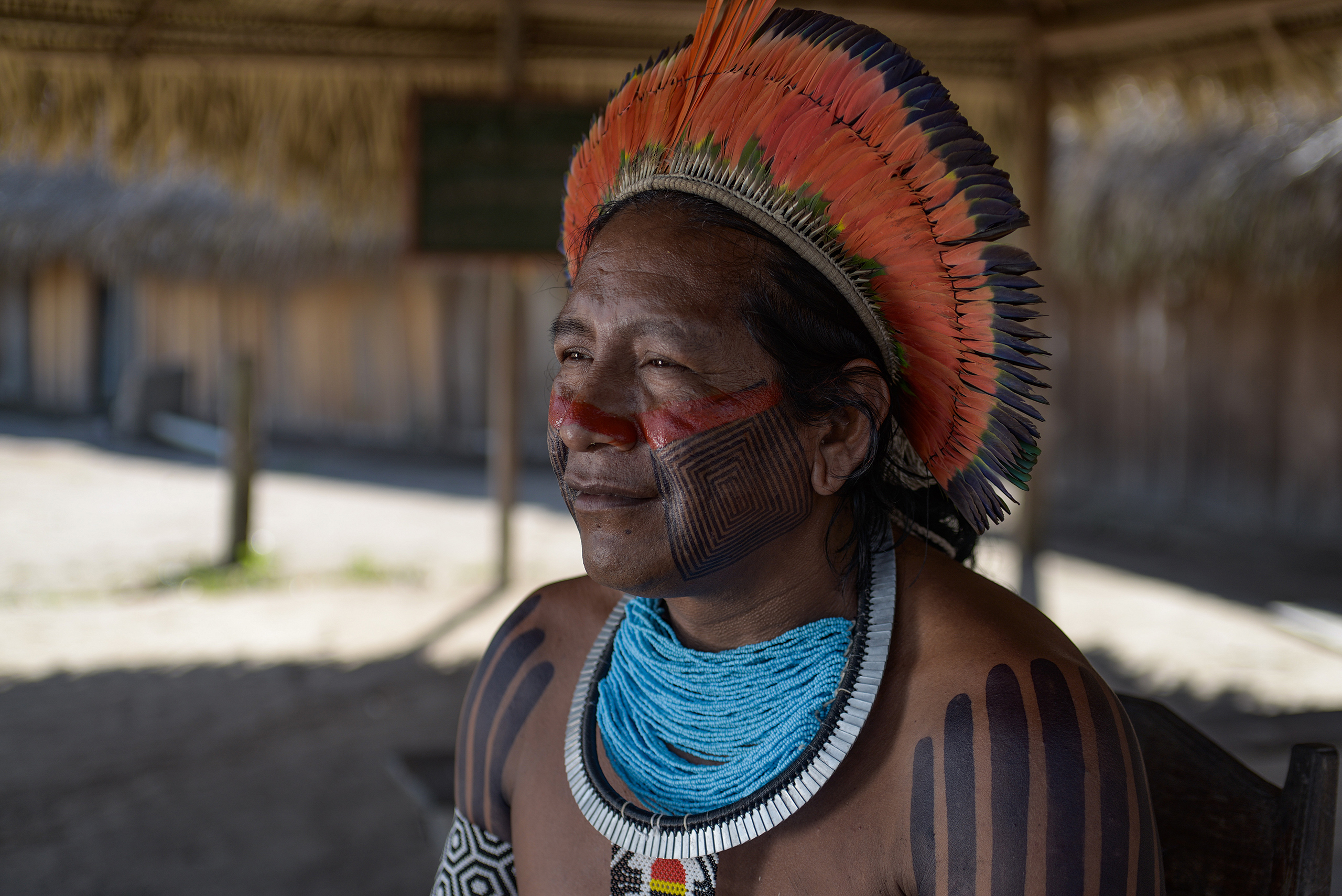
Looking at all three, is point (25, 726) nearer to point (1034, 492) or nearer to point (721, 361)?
point (721, 361)

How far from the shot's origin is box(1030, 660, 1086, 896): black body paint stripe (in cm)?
109

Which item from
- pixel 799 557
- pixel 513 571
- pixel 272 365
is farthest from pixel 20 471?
pixel 799 557

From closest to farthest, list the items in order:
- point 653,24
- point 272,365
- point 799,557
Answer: point 799,557, point 653,24, point 272,365

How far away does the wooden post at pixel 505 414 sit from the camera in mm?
5730

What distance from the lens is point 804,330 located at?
1.34 meters

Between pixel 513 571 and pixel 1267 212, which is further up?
pixel 1267 212

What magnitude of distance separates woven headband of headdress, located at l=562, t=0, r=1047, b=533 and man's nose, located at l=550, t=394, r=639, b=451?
32 cm

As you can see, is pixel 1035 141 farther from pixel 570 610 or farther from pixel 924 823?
pixel 924 823

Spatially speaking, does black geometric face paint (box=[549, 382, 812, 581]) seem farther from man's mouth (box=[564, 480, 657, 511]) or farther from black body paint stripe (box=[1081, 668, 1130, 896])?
black body paint stripe (box=[1081, 668, 1130, 896])

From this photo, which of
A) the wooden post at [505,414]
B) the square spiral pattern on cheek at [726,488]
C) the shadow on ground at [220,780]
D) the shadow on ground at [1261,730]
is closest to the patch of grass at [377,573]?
the wooden post at [505,414]

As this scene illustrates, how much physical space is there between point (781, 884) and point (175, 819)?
288cm

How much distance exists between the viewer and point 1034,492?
5199 millimetres

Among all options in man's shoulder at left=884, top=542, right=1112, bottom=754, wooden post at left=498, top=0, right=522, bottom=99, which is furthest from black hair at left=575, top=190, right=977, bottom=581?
wooden post at left=498, top=0, right=522, bottom=99

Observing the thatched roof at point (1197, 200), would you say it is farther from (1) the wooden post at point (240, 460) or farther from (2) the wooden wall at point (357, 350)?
(1) the wooden post at point (240, 460)
